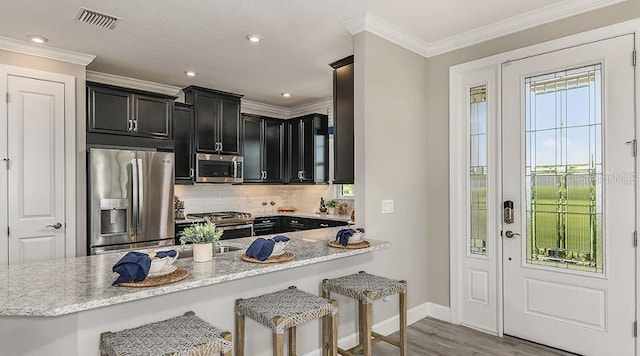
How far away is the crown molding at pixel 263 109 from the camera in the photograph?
5992 millimetres

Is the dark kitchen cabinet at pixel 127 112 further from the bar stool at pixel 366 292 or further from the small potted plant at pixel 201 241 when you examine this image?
the bar stool at pixel 366 292

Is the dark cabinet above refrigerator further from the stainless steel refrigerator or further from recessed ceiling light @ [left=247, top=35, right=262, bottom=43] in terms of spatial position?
recessed ceiling light @ [left=247, top=35, right=262, bottom=43]

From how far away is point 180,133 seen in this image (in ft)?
16.0

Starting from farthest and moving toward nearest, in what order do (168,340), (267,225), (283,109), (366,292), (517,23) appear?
(283,109) → (267,225) → (517,23) → (366,292) → (168,340)

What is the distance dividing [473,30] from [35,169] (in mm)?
4303

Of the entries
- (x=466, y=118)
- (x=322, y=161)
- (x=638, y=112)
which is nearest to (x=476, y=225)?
(x=466, y=118)

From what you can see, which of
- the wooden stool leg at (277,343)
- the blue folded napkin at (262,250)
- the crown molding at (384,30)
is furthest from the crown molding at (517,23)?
the wooden stool leg at (277,343)

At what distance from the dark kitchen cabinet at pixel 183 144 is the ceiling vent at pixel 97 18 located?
1731 millimetres

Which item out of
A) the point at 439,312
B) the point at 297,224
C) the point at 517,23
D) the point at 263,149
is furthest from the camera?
the point at 263,149

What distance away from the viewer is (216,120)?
16.9 feet

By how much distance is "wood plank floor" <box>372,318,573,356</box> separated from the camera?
2.92m

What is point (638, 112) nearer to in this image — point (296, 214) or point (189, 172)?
point (296, 214)

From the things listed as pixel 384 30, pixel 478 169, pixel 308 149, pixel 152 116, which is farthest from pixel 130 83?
pixel 478 169

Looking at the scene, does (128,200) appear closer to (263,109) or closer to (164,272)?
(164,272)
